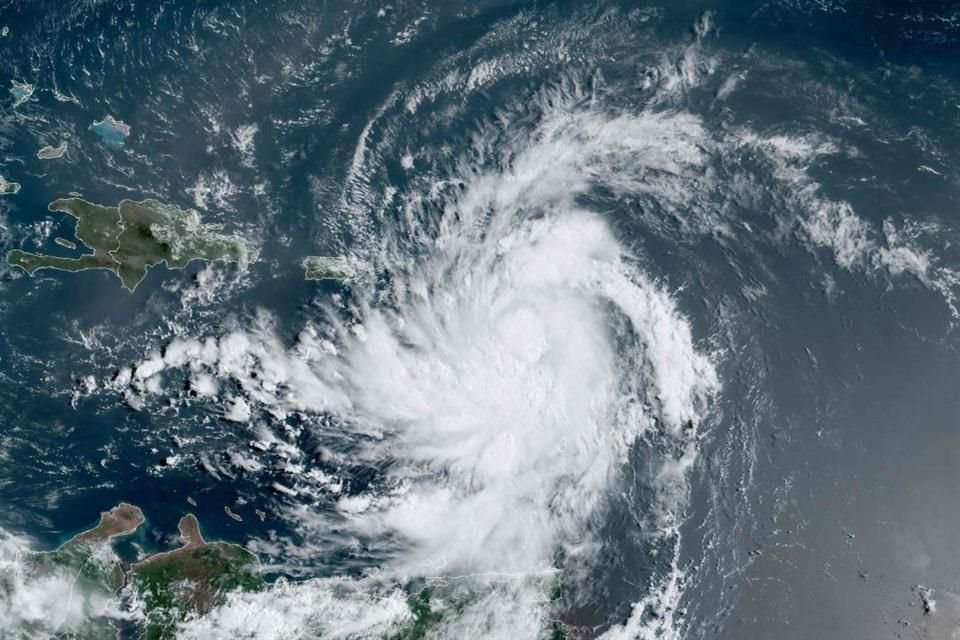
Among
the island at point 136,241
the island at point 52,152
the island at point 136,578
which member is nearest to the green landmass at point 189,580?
the island at point 136,578

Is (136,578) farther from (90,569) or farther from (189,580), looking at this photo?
(189,580)

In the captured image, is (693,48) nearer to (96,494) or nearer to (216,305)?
(216,305)

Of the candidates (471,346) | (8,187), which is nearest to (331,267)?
(471,346)

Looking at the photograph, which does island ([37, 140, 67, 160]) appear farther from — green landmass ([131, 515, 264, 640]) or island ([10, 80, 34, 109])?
green landmass ([131, 515, 264, 640])

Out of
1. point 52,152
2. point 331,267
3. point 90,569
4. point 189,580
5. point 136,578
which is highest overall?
point 52,152

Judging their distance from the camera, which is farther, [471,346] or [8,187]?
[8,187]

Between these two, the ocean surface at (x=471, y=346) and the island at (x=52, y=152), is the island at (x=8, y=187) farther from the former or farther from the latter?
the island at (x=52, y=152)

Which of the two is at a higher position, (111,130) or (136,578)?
(111,130)
